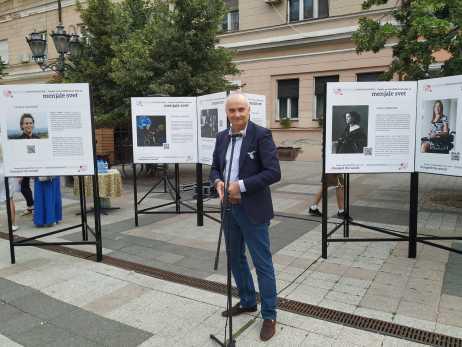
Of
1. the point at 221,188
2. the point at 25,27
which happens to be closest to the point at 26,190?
the point at 221,188

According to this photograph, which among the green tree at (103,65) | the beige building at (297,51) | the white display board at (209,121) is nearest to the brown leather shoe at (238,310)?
the white display board at (209,121)

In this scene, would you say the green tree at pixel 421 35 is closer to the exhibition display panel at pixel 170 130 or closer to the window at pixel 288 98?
the exhibition display panel at pixel 170 130

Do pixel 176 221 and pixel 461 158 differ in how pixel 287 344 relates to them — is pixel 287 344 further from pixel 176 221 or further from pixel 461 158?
pixel 176 221

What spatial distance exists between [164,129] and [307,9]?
13739 millimetres

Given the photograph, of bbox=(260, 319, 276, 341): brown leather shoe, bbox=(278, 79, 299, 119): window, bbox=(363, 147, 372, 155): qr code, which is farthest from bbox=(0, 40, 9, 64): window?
bbox=(260, 319, 276, 341): brown leather shoe

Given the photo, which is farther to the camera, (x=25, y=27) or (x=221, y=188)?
(x=25, y=27)

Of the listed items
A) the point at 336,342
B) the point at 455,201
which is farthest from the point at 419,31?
the point at 336,342

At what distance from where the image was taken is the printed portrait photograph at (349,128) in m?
4.59

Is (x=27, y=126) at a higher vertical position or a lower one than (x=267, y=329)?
higher

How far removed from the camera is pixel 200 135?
650 centimetres

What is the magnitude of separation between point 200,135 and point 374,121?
9.55ft

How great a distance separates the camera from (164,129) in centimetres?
648

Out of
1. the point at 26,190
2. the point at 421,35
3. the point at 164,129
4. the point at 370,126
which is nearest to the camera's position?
the point at 370,126

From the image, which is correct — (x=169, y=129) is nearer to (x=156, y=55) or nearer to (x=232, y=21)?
(x=156, y=55)
